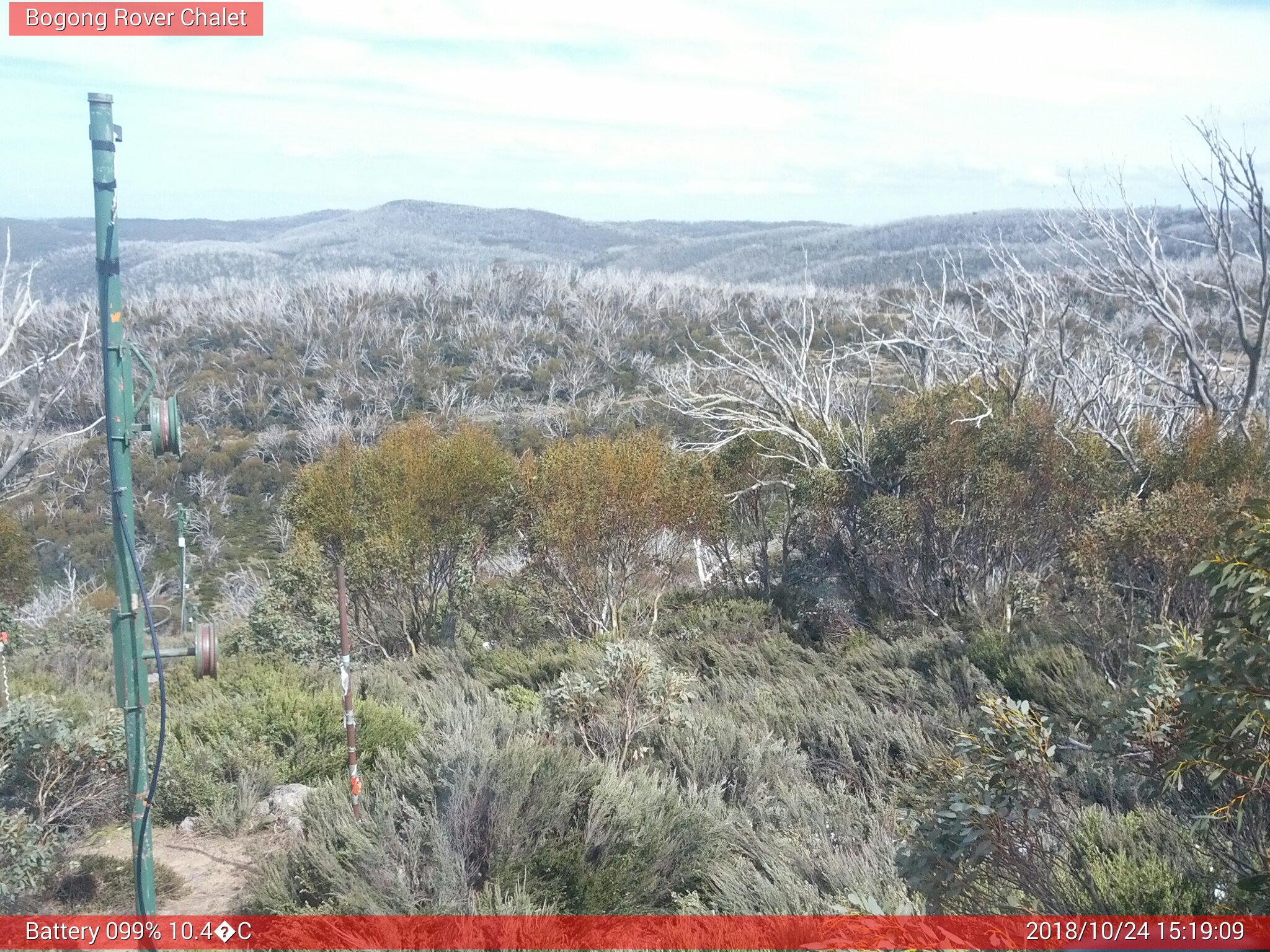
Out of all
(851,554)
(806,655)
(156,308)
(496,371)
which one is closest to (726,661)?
(806,655)

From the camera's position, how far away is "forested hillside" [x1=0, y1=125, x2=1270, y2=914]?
374 centimetres

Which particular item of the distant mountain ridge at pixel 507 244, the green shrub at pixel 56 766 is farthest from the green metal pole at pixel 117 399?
the distant mountain ridge at pixel 507 244

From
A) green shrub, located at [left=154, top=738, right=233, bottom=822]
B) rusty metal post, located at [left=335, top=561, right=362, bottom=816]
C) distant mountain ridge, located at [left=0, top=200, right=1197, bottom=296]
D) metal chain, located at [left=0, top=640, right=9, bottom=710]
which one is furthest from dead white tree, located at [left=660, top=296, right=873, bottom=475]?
distant mountain ridge, located at [left=0, top=200, right=1197, bottom=296]

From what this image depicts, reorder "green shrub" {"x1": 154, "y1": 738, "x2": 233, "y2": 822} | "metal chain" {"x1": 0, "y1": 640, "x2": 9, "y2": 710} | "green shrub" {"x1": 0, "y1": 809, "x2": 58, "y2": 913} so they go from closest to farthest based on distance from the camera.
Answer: "green shrub" {"x1": 0, "y1": 809, "x2": 58, "y2": 913}, "green shrub" {"x1": 154, "y1": 738, "x2": 233, "y2": 822}, "metal chain" {"x1": 0, "y1": 640, "x2": 9, "y2": 710}

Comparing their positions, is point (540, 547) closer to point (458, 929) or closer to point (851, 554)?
point (851, 554)

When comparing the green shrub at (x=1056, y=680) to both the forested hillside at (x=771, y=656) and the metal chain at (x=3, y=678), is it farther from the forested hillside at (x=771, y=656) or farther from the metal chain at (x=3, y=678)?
the metal chain at (x=3, y=678)

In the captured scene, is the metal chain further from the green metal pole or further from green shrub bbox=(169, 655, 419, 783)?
the green metal pole

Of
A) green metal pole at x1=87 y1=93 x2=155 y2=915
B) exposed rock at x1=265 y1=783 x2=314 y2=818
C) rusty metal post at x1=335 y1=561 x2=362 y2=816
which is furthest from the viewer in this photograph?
exposed rock at x1=265 y1=783 x2=314 y2=818

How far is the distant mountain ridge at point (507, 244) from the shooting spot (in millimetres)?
72875

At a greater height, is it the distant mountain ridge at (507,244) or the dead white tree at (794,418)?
the distant mountain ridge at (507,244)

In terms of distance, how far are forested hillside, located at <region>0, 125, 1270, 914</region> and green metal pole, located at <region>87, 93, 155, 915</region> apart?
1374 millimetres

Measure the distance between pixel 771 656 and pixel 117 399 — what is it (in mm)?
8764

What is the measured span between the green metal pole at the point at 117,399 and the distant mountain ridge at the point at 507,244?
4906 cm

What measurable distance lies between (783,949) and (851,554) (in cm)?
1042
